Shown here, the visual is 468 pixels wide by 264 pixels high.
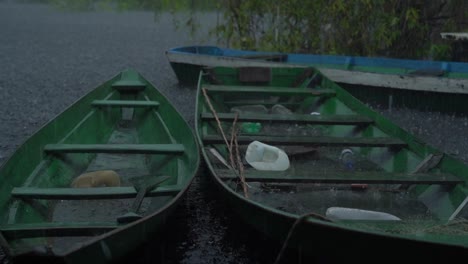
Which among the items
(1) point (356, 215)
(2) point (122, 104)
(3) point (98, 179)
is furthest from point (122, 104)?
(1) point (356, 215)

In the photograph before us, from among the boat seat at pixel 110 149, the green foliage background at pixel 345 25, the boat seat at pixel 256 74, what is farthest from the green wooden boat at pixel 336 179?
the green foliage background at pixel 345 25

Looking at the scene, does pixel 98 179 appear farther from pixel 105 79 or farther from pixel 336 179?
pixel 105 79

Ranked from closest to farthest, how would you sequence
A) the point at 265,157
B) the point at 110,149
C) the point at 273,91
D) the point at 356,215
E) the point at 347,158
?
the point at 356,215 < the point at 110,149 < the point at 265,157 < the point at 347,158 < the point at 273,91

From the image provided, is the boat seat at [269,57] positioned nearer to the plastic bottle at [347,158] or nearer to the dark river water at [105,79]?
the dark river water at [105,79]

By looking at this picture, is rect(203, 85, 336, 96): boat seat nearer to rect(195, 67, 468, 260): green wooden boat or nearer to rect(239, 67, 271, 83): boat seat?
rect(195, 67, 468, 260): green wooden boat

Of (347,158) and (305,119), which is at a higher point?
(305,119)

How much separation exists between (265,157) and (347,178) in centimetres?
101

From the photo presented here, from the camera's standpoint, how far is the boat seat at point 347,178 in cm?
388

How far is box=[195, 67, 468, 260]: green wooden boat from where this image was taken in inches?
110

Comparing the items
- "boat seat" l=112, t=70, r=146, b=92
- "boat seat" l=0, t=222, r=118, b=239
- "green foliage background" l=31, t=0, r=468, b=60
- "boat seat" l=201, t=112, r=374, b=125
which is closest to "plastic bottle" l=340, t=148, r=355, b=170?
"boat seat" l=201, t=112, r=374, b=125

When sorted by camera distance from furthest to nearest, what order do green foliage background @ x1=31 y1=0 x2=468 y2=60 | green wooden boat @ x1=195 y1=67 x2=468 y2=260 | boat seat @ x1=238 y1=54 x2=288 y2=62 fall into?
green foliage background @ x1=31 y1=0 x2=468 y2=60
boat seat @ x1=238 y1=54 x2=288 y2=62
green wooden boat @ x1=195 y1=67 x2=468 y2=260

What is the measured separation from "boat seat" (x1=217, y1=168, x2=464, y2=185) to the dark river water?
456 mm

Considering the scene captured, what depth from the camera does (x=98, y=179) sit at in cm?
428

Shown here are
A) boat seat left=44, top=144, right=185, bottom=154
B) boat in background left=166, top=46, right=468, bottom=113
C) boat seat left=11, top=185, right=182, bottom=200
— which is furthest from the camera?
boat in background left=166, top=46, right=468, bottom=113
